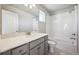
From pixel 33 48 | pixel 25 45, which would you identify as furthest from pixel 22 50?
pixel 33 48

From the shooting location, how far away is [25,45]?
1.23 metres

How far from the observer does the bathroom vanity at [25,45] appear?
1.03 metres

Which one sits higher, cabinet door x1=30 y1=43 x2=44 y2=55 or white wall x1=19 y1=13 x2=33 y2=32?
white wall x1=19 y1=13 x2=33 y2=32

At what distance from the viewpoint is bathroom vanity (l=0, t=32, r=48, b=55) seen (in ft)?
3.38

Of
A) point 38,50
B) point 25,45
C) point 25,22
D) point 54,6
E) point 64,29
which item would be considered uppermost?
point 54,6

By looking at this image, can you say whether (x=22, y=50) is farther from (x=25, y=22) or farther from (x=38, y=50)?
(x=25, y=22)

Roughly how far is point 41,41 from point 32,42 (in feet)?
0.59

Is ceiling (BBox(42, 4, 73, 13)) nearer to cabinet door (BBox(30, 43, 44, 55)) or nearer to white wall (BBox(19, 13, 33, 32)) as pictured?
white wall (BBox(19, 13, 33, 32))

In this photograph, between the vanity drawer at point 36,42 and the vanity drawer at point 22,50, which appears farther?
the vanity drawer at point 36,42

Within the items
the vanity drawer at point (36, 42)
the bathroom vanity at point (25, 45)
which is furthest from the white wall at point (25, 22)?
the vanity drawer at point (36, 42)

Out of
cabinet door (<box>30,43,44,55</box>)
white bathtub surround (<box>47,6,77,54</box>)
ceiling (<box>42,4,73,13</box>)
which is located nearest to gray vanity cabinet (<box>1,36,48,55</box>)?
cabinet door (<box>30,43,44,55</box>)

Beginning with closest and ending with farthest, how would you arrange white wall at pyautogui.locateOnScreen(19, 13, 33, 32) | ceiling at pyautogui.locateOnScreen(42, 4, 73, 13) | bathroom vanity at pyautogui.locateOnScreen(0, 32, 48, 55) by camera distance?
bathroom vanity at pyautogui.locateOnScreen(0, 32, 48, 55), ceiling at pyautogui.locateOnScreen(42, 4, 73, 13), white wall at pyautogui.locateOnScreen(19, 13, 33, 32)

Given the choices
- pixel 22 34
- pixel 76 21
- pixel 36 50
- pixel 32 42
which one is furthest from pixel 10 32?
pixel 76 21

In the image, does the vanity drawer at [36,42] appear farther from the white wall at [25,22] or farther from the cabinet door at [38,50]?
the white wall at [25,22]
